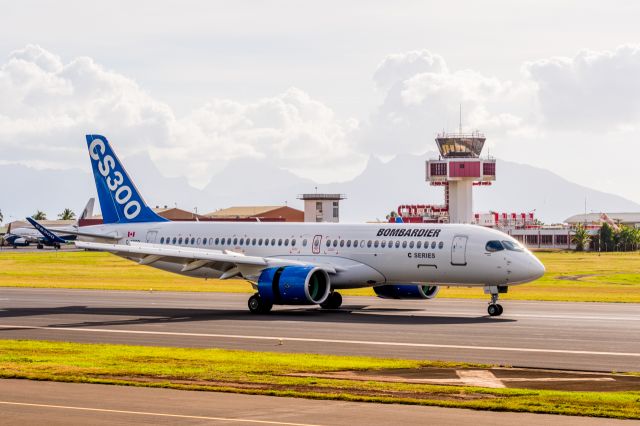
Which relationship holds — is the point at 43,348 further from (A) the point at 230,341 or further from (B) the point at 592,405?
(B) the point at 592,405

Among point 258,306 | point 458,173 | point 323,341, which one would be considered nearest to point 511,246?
point 258,306

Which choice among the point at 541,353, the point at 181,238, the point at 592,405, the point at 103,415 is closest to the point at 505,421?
the point at 592,405

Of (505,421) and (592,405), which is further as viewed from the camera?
(592,405)

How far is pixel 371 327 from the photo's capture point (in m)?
38.5

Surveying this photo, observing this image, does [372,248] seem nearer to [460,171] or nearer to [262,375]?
[262,375]

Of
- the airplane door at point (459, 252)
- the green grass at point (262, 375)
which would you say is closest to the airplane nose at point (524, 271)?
the airplane door at point (459, 252)

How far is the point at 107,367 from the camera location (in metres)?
26.8

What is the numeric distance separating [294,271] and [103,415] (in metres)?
25.1

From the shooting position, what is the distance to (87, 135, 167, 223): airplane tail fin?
5378 cm

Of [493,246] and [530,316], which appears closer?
[530,316]

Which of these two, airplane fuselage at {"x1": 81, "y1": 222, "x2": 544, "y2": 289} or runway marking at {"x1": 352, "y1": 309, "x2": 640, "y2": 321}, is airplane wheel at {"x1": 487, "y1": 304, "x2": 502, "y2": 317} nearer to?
runway marking at {"x1": 352, "y1": 309, "x2": 640, "y2": 321}

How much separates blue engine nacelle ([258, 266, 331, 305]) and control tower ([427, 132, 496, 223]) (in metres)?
144

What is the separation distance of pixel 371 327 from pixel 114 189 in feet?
66.5

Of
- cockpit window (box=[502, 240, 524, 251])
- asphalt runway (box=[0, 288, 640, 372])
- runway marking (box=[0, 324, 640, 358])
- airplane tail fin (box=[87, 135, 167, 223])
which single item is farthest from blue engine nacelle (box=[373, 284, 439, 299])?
runway marking (box=[0, 324, 640, 358])
